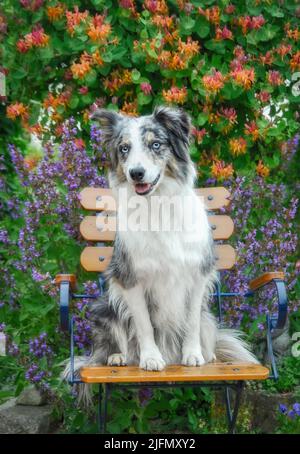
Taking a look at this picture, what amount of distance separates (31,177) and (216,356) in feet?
4.65

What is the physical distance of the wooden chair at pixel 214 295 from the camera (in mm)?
2857

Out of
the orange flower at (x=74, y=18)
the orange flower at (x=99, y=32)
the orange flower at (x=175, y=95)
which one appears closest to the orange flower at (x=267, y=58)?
the orange flower at (x=175, y=95)

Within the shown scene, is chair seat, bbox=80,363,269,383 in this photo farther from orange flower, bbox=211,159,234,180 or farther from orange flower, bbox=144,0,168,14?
orange flower, bbox=144,0,168,14

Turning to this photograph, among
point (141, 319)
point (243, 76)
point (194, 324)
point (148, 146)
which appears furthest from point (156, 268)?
point (243, 76)

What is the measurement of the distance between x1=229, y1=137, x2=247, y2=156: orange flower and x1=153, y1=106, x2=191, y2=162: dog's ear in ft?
2.81

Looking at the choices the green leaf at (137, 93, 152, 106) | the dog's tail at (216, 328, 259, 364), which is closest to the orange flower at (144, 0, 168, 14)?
the green leaf at (137, 93, 152, 106)

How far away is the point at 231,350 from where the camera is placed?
11.5 ft

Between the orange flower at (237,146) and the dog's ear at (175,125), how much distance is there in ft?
2.81

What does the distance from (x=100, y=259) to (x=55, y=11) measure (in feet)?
5.41

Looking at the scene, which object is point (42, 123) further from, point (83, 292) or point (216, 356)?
point (216, 356)

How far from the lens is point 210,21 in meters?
4.18

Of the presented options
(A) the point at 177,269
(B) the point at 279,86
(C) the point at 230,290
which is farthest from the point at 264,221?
(A) the point at 177,269

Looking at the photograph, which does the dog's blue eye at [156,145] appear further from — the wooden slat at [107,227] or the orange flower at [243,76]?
the orange flower at [243,76]

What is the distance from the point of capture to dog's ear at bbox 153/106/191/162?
10.6ft
